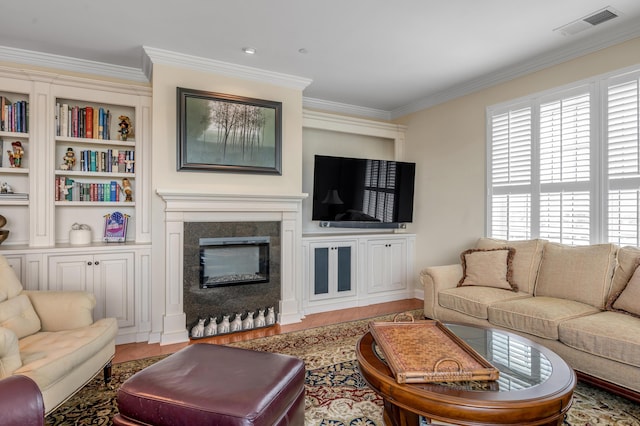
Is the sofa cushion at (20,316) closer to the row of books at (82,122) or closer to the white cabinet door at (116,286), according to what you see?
the white cabinet door at (116,286)

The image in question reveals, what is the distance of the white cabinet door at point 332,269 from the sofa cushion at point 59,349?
2242 mm

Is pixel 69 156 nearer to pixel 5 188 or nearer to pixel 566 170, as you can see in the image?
pixel 5 188

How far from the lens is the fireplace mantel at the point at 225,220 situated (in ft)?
10.7

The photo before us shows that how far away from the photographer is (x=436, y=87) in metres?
4.28

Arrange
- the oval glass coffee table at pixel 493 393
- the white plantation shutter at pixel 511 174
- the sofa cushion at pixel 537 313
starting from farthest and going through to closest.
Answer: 1. the white plantation shutter at pixel 511 174
2. the sofa cushion at pixel 537 313
3. the oval glass coffee table at pixel 493 393

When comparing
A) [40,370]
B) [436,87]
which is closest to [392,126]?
[436,87]

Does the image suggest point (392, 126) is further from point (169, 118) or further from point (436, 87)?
point (169, 118)

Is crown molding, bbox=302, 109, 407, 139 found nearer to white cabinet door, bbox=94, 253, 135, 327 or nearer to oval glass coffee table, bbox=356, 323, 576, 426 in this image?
white cabinet door, bbox=94, 253, 135, 327

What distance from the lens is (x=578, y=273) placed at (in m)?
2.82

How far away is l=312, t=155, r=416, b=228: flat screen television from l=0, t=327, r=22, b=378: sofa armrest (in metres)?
2.95

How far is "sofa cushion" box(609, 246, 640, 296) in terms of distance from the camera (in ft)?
8.39

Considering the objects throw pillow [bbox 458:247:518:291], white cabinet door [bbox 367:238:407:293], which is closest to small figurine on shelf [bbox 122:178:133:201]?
white cabinet door [bbox 367:238:407:293]

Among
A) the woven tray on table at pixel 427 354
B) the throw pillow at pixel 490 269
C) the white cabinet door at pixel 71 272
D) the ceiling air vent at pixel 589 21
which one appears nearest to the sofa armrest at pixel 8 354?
the white cabinet door at pixel 71 272

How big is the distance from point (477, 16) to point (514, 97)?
52.4 inches
